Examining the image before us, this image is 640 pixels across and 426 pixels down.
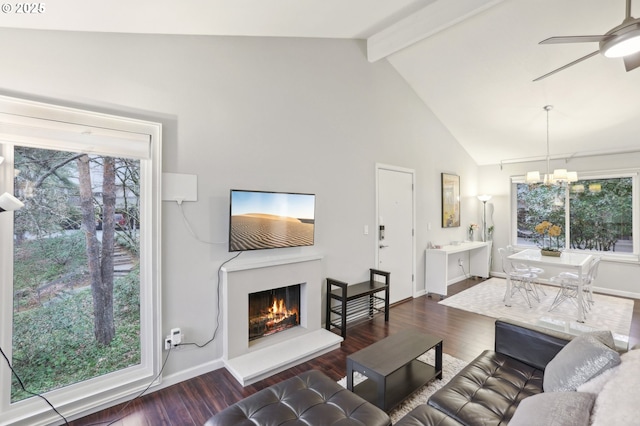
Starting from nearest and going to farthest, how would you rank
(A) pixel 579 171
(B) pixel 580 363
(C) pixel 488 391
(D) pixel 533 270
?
(B) pixel 580 363 < (C) pixel 488 391 < (D) pixel 533 270 < (A) pixel 579 171

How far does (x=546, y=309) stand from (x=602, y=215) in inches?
95.3

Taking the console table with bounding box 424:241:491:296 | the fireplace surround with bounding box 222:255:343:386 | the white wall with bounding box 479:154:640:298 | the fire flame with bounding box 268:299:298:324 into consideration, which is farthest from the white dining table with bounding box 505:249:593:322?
the fire flame with bounding box 268:299:298:324

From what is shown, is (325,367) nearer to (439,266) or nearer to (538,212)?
(439,266)

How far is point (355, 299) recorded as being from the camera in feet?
12.5

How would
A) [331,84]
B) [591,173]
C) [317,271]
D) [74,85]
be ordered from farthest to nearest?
1. [591,173]
2. [331,84]
3. [317,271]
4. [74,85]

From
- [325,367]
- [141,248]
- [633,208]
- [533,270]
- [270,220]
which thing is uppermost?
[633,208]

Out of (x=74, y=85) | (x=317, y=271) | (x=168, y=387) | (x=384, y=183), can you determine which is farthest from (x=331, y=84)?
(x=168, y=387)

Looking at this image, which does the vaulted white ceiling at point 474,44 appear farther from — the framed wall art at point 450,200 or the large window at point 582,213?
the framed wall art at point 450,200

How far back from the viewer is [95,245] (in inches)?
88.4

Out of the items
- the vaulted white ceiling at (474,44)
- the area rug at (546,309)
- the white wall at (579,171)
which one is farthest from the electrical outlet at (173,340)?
the white wall at (579,171)

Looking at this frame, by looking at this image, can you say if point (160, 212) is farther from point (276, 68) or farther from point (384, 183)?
point (384, 183)

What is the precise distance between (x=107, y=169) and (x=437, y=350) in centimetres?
300

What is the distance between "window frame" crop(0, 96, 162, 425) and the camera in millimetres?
1851

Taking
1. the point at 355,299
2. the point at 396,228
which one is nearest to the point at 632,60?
the point at 396,228
